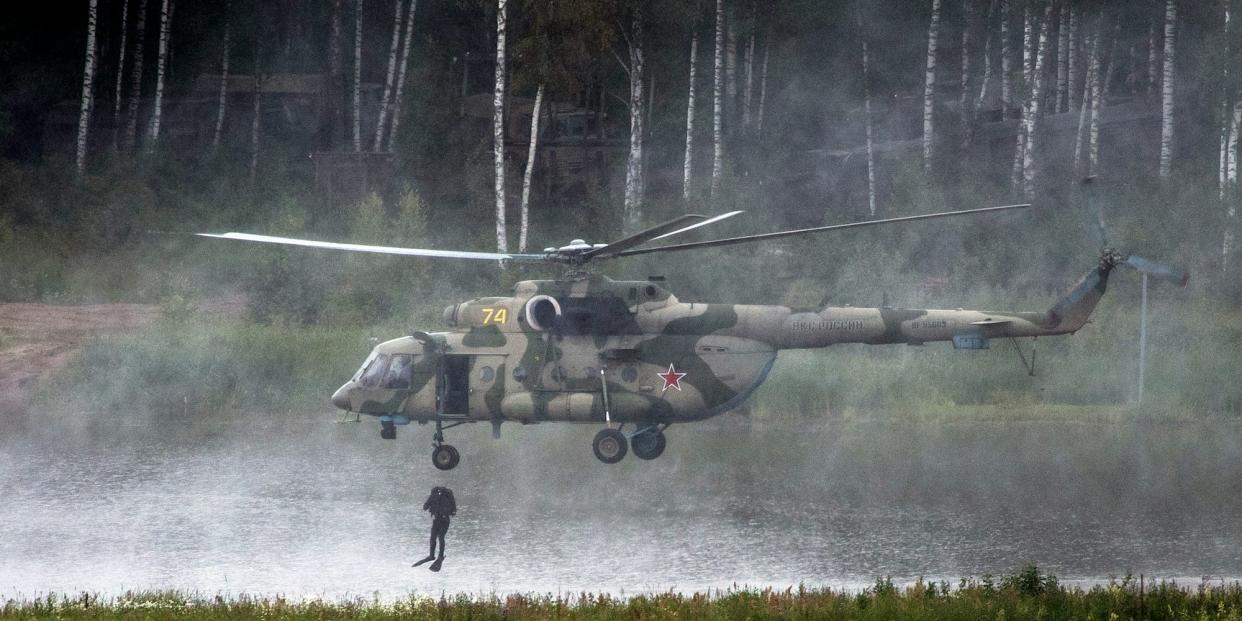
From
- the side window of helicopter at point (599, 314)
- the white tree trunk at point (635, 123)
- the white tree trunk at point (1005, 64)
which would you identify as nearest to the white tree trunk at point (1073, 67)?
the white tree trunk at point (1005, 64)

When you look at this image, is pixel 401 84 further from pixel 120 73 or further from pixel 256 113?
pixel 120 73

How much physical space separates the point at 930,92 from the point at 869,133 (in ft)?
9.30

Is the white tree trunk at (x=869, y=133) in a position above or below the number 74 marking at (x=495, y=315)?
above

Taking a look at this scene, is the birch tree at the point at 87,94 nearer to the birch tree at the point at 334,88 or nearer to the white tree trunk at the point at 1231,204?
the birch tree at the point at 334,88

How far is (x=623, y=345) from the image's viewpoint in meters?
17.3

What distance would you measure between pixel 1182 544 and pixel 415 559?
38.6 ft

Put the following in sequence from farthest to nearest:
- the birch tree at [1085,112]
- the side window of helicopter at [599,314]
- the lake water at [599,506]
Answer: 1. the birch tree at [1085,112]
2. the lake water at [599,506]
3. the side window of helicopter at [599,314]

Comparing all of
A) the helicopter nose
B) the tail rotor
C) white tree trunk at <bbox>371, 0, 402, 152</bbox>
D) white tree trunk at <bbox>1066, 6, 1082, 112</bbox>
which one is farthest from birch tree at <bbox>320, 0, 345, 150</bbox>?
the tail rotor

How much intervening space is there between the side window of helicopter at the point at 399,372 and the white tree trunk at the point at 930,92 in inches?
753

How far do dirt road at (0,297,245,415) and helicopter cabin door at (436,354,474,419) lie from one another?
14.6 metres

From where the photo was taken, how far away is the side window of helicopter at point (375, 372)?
18.2m

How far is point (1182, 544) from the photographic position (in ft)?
70.4

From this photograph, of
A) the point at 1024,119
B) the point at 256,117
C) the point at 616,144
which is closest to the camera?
the point at 1024,119

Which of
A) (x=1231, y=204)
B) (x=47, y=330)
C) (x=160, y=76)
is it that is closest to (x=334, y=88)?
(x=160, y=76)
